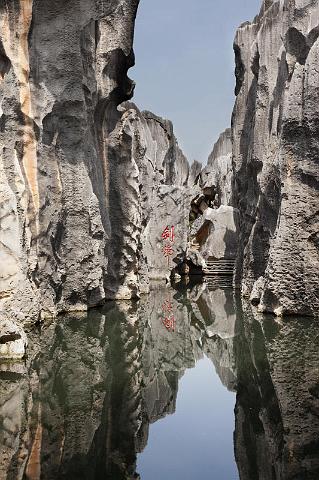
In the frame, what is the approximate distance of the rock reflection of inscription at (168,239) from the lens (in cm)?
1623

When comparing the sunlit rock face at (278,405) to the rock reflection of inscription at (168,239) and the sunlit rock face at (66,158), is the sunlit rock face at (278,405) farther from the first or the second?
the rock reflection of inscription at (168,239)

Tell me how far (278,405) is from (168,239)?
→ 12.0m

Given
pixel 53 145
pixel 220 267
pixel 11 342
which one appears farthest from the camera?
pixel 220 267

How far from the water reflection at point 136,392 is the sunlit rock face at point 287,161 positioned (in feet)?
2.01

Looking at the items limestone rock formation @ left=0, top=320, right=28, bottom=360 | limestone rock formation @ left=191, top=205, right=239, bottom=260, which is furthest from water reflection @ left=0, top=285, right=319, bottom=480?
limestone rock formation @ left=191, top=205, right=239, bottom=260

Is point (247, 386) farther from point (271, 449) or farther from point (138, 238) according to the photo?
point (138, 238)

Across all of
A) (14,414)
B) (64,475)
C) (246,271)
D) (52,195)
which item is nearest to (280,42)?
(246,271)

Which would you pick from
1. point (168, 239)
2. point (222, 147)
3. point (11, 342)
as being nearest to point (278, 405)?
point (11, 342)

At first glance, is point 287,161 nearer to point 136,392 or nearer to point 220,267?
point 136,392

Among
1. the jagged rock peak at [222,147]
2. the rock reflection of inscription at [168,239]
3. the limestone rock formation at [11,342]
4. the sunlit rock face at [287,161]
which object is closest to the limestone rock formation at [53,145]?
the limestone rock formation at [11,342]

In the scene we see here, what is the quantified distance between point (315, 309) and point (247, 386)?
11.0 feet

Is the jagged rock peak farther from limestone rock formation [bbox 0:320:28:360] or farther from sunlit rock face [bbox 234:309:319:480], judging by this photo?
limestone rock formation [bbox 0:320:28:360]

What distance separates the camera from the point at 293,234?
8.41 meters

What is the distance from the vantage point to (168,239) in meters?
16.3
